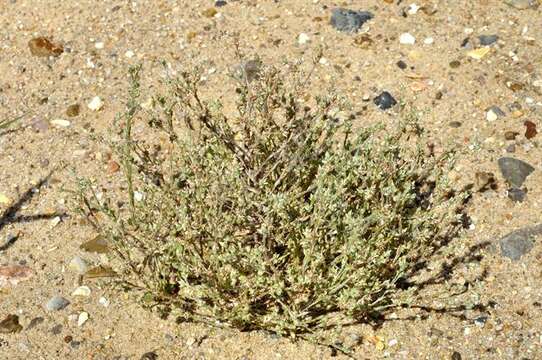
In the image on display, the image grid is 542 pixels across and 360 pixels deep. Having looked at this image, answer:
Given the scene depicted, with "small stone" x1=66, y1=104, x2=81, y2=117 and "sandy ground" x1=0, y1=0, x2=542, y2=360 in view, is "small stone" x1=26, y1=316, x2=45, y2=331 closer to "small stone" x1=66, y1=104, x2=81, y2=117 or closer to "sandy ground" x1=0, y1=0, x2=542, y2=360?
"sandy ground" x1=0, y1=0, x2=542, y2=360

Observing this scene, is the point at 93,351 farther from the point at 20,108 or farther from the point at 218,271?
the point at 20,108

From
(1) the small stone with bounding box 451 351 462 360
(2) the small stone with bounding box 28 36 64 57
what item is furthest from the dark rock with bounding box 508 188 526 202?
(2) the small stone with bounding box 28 36 64 57

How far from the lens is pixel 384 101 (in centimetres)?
539

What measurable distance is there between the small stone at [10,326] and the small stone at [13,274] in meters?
0.27

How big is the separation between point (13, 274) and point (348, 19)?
3.12 meters

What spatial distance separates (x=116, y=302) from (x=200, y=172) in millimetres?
907

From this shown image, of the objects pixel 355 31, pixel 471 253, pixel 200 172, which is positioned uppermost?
pixel 200 172

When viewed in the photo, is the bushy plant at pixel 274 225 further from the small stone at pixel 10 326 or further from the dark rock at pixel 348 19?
the dark rock at pixel 348 19

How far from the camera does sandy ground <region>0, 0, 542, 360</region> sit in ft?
13.9

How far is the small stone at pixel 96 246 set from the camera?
15.3 ft

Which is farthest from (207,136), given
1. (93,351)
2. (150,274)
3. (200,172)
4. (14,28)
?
(14,28)

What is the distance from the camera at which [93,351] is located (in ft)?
13.9

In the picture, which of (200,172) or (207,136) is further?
(207,136)

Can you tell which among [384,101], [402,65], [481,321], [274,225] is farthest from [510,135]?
[274,225]
